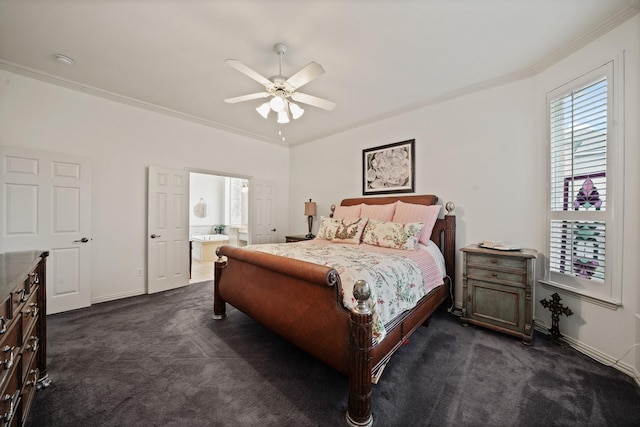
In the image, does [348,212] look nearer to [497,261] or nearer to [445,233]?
[445,233]

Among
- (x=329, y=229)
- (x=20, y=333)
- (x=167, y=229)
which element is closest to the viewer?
(x=20, y=333)

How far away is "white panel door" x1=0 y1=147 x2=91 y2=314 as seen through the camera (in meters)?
2.65

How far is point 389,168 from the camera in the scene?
382 cm

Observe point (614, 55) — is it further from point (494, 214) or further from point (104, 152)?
point (104, 152)

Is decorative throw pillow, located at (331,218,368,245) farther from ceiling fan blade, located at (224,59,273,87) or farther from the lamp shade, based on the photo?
ceiling fan blade, located at (224,59,273,87)

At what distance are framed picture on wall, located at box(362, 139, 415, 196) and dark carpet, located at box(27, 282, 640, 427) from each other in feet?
6.69

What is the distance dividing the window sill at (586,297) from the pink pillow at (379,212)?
1.72 meters

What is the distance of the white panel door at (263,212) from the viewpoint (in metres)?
4.92

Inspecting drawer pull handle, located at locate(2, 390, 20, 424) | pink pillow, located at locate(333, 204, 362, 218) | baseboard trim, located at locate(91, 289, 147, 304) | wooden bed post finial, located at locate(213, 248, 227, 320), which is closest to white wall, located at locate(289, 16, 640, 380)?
pink pillow, located at locate(333, 204, 362, 218)

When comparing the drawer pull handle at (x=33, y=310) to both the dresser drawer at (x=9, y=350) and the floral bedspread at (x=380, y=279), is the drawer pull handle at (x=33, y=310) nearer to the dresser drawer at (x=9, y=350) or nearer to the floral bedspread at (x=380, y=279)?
the dresser drawer at (x=9, y=350)

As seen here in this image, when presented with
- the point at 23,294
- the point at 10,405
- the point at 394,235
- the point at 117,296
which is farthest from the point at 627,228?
the point at 117,296

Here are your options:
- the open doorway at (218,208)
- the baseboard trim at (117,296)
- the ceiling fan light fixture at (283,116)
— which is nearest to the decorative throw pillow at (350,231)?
the ceiling fan light fixture at (283,116)

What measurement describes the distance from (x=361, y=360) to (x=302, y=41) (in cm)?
255

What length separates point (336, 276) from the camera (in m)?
1.52
